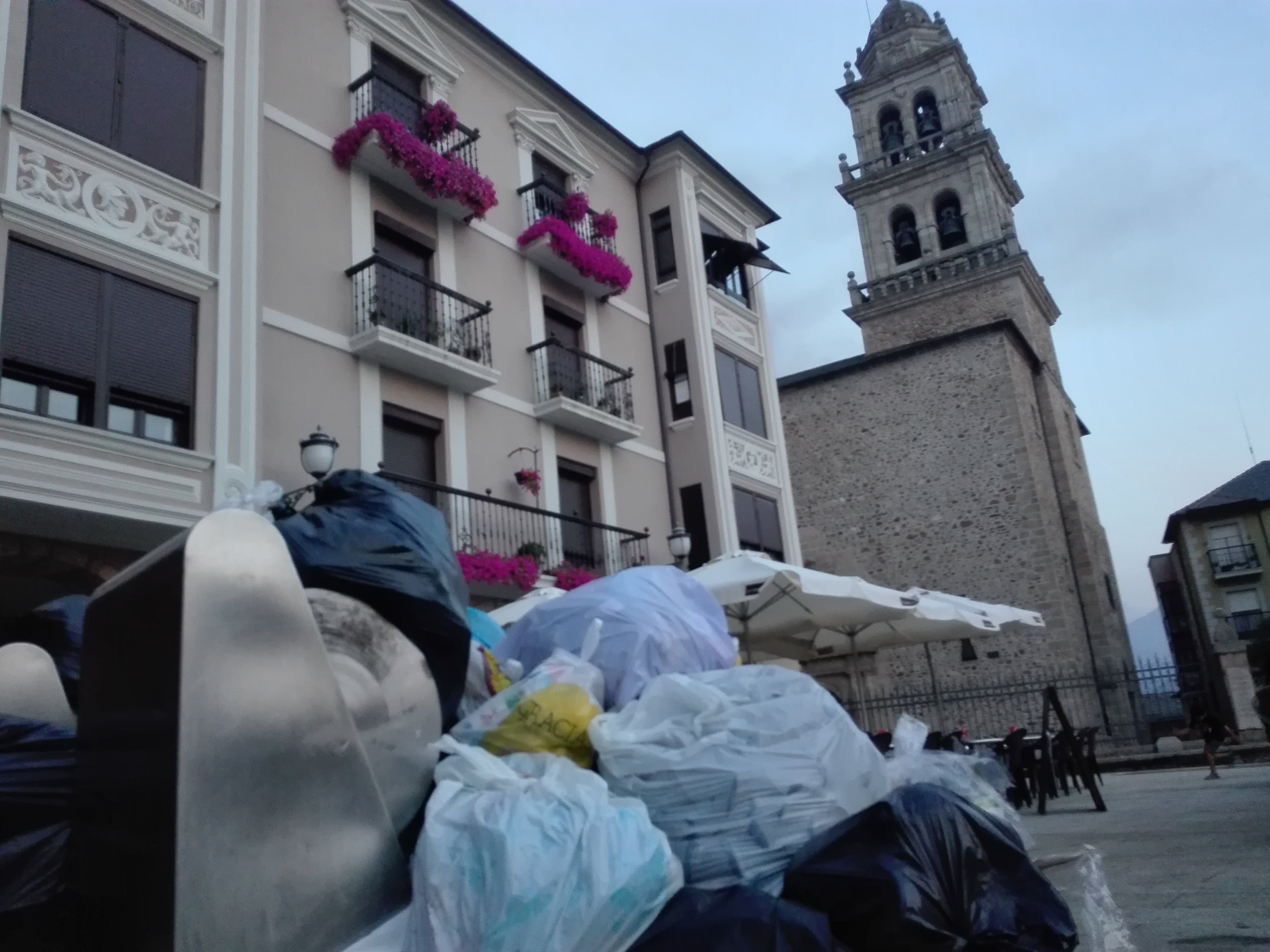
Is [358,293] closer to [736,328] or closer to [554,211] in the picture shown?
[554,211]

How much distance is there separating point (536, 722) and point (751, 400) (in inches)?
506

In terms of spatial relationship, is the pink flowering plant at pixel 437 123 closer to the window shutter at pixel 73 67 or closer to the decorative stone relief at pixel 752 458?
the window shutter at pixel 73 67

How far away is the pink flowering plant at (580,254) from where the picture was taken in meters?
11.6

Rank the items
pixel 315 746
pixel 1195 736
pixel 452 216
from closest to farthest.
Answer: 1. pixel 315 746
2. pixel 452 216
3. pixel 1195 736

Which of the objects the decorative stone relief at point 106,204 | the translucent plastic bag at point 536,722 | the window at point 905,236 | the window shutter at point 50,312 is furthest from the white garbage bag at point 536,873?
the window at point 905,236

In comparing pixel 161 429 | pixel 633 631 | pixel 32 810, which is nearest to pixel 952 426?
pixel 161 429

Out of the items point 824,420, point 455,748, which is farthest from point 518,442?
point 824,420

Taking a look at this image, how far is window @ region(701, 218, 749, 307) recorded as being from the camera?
48.3ft

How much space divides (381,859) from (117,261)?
677 centimetres

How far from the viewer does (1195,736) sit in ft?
52.2

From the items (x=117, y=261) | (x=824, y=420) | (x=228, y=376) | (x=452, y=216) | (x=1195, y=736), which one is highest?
(x=824, y=420)

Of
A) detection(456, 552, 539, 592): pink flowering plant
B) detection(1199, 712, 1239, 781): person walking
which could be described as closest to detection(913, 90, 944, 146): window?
detection(1199, 712, 1239, 781): person walking

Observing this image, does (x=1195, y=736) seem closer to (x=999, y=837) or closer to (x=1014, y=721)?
(x=1014, y=721)

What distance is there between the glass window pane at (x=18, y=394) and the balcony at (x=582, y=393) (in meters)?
5.42
